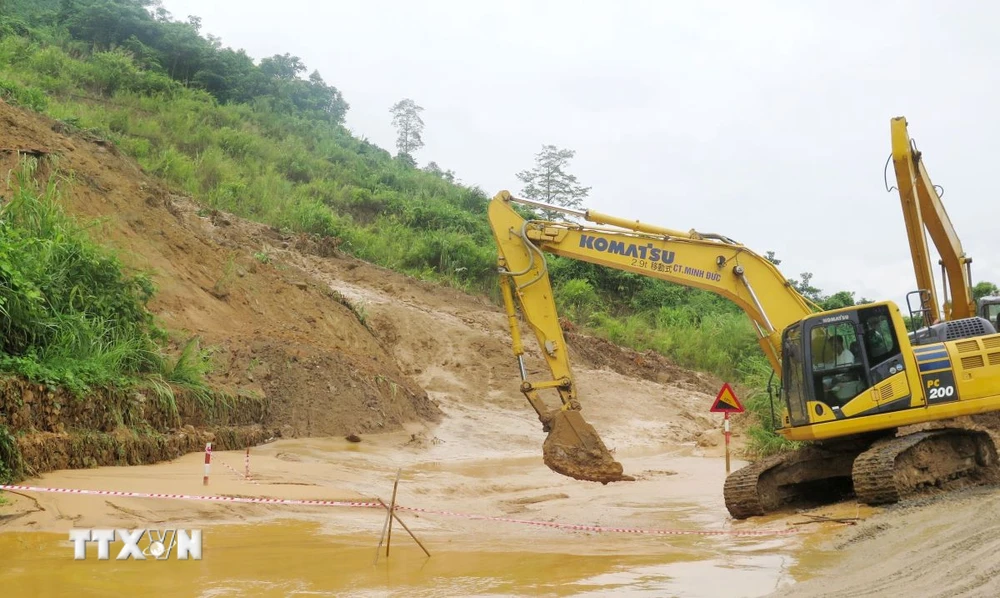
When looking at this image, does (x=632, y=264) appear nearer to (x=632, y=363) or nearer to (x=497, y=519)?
(x=497, y=519)

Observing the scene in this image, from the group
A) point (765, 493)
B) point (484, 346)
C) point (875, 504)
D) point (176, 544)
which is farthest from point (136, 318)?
point (484, 346)

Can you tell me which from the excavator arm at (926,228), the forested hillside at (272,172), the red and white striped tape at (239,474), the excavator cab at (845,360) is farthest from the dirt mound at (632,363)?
the red and white striped tape at (239,474)

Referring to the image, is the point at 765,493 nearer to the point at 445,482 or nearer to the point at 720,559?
the point at 720,559

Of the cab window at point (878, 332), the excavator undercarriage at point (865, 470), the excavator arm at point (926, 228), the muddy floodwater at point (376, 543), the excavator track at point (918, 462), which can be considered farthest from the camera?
the excavator arm at point (926, 228)

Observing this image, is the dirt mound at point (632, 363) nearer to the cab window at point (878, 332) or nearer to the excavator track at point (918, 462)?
the excavator track at point (918, 462)

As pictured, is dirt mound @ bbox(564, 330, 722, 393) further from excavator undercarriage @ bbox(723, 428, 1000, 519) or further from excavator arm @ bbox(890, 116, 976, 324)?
excavator undercarriage @ bbox(723, 428, 1000, 519)

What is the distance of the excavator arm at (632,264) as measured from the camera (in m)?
10.8

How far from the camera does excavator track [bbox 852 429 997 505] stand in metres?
9.12

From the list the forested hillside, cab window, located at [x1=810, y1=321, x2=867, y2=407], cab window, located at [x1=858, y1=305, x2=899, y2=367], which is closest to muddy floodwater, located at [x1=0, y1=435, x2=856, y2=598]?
cab window, located at [x1=810, y1=321, x2=867, y2=407]

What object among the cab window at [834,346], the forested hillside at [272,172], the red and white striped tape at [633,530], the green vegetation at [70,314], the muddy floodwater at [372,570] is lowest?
the red and white striped tape at [633,530]

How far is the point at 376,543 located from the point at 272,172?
27.9 m

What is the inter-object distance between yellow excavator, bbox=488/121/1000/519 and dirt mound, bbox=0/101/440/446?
6.06 meters

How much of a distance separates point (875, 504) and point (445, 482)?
231 inches

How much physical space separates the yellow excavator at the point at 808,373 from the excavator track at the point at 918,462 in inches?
0.6
